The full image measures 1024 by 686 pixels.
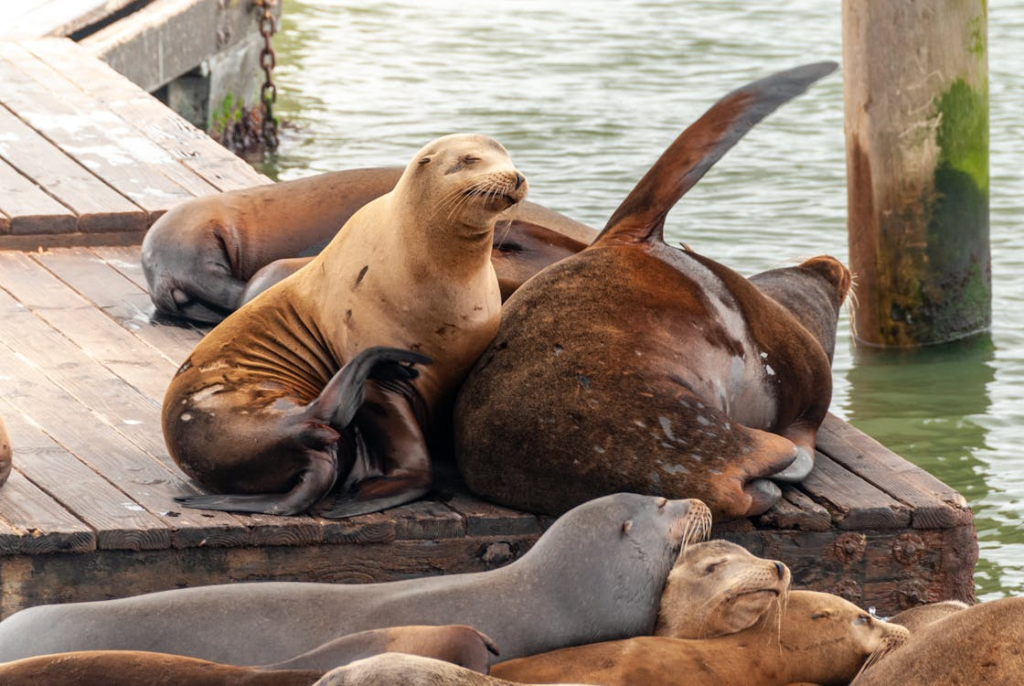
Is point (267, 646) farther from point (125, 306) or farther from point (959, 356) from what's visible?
point (959, 356)

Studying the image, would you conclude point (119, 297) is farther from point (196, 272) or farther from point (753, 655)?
point (753, 655)

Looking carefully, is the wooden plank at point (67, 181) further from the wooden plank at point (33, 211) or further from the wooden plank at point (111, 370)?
the wooden plank at point (111, 370)

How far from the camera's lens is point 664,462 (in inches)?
160

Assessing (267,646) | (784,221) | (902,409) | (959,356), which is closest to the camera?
(267,646)

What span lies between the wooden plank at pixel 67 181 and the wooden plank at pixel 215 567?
2.80 meters

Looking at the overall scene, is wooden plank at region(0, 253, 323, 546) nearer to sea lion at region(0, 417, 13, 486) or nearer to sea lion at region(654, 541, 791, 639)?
sea lion at region(0, 417, 13, 486)

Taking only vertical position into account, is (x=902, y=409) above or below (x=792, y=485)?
below

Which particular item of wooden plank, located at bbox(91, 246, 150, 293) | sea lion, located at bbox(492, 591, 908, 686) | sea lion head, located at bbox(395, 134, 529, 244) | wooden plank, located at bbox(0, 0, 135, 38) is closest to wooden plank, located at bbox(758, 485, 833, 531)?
sea lion, located at bbox(492, 591, 908, 686)

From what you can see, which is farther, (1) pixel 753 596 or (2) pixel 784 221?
(2) pixel 784 221

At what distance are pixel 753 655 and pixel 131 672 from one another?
1.26 metres

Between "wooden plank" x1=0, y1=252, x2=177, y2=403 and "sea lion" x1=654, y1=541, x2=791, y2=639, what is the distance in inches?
70.5

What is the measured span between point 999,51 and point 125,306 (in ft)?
33.3

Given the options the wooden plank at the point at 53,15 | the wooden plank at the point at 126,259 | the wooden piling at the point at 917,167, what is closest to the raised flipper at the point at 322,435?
the wooden plank at the point at 126,259

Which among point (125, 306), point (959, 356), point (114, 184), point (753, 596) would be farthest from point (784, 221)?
point (753, 596)
